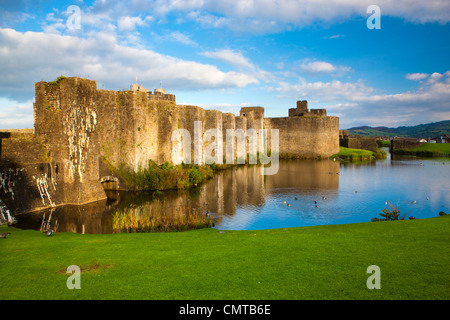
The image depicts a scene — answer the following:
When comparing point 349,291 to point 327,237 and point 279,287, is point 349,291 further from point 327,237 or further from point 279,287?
point 327,237

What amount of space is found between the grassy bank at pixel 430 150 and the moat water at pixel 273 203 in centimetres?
2815

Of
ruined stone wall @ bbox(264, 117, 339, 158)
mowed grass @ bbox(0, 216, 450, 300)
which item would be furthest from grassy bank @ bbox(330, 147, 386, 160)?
mowed grass @ bbox(0, 216, 450, 300)

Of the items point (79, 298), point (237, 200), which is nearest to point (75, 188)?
point (237, 200)

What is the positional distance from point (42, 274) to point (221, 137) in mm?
29934

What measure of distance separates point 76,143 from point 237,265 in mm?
13474

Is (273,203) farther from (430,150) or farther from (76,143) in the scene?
(430,150)

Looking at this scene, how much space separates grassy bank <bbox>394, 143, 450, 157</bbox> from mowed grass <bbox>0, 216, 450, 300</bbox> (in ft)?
160

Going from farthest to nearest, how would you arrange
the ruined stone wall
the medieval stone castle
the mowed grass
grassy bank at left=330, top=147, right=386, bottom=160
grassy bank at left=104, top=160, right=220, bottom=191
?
the ruined stone wall, grassy bank at left=330, top=147, right=386, bottom=160, grassy bank at left=104, top=160, right=220, bottom=191, the medieval stone castle, the mowed grass

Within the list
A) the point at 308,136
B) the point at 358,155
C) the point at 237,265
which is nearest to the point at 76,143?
the point at 237,265

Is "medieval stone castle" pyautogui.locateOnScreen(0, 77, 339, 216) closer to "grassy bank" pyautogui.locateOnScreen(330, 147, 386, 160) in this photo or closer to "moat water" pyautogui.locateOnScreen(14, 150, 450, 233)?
"moat water" pyautogui.locateOnScreen(14, 150, 450, 233)

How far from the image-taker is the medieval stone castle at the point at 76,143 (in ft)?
47.0

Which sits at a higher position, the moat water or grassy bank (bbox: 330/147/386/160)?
grassy bank (bbox: 330/147/386/160)

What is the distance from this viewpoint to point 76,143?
16.6 meters

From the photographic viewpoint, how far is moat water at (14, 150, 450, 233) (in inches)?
523
